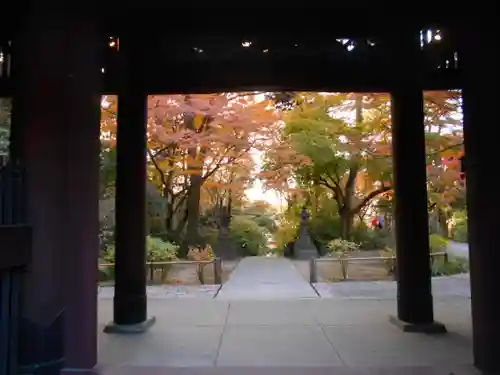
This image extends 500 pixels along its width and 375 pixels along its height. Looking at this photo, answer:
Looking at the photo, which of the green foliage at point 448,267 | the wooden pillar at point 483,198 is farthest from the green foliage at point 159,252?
the wooden pillar at point 483,198

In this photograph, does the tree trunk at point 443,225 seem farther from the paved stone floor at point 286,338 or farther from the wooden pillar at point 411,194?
the wooden pillar at point 411,194

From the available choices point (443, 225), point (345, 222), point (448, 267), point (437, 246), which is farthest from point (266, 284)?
point (443, 225)

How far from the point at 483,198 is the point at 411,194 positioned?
9.09 ft

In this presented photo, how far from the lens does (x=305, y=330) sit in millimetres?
6781

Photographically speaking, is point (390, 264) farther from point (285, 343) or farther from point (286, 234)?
point (286, 234)

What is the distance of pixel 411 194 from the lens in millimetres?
7152

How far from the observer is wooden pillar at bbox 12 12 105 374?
13.5ft

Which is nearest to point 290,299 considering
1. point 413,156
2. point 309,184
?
point 413,156

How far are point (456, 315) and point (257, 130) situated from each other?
806 cm

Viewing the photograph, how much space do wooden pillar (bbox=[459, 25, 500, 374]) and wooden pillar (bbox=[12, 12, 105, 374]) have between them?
3.48m

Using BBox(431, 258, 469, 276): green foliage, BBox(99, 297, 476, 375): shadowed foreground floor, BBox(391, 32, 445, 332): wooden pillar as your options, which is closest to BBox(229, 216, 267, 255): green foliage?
BBox(431, 258, 469, 276): green foliage

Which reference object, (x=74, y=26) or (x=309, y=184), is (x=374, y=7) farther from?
(x=309, y=184)

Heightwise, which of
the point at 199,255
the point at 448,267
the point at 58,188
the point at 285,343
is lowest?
the point at 285,343

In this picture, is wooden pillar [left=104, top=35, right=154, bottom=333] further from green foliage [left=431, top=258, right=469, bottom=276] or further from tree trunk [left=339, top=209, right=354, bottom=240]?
tree trunk [left=339, top=209, right=354, bottom=240]
